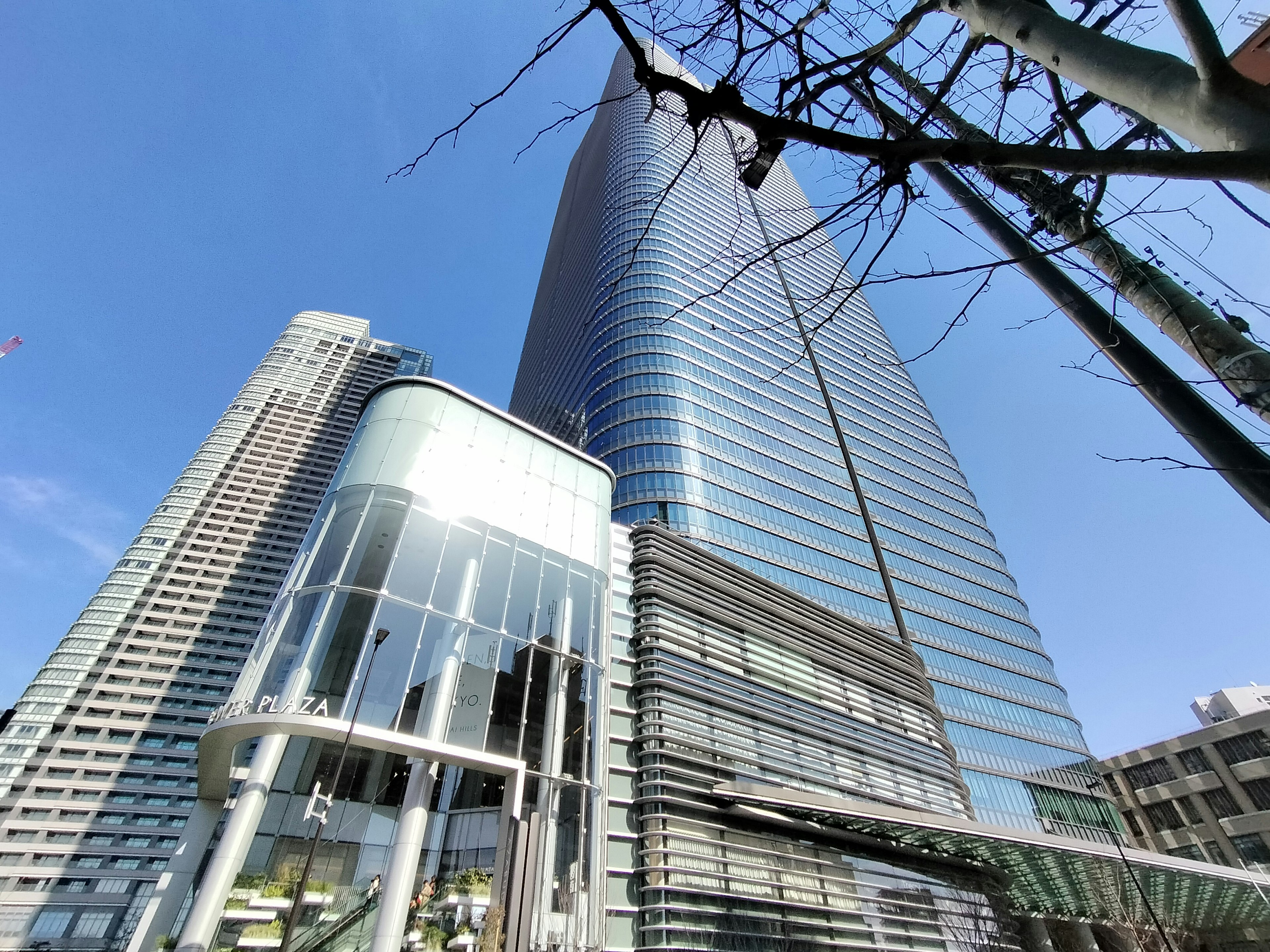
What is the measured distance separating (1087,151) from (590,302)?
71.3 m

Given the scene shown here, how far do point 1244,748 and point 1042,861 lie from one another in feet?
133

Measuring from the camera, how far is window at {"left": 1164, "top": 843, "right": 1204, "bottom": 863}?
158 feet

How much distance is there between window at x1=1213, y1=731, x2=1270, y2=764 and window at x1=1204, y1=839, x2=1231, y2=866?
6383 millimetres

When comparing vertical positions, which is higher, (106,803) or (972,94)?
(106,803)

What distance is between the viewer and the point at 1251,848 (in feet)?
145

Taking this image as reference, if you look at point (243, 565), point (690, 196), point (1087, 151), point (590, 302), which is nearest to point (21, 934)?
point (243, 565)

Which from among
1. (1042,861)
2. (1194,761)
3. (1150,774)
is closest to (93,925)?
(1042,861)

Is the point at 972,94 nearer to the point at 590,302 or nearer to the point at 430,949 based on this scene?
the point at 430,949

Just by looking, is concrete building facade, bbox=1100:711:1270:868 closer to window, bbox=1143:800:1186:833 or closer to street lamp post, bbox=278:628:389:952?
window, bbox=1143:800:1186:833

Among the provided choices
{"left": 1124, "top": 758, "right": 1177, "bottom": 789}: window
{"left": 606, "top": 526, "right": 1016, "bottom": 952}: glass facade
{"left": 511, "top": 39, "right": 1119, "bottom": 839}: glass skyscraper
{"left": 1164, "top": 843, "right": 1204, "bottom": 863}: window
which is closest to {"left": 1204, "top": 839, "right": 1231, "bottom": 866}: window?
{"left": 1164, "top": 843, "right": 1204, "bottom": 863}: window

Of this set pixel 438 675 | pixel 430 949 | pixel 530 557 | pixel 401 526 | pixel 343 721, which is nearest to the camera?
pixel 430 949

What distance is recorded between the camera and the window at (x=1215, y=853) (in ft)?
151

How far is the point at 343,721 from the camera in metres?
14.4

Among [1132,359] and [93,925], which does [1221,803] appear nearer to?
[1132,359]
